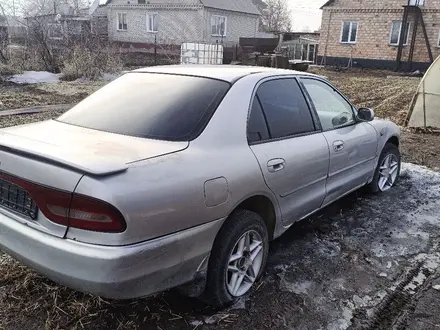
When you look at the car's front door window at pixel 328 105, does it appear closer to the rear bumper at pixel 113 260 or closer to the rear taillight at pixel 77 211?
the rear bumper at pixel 113 260

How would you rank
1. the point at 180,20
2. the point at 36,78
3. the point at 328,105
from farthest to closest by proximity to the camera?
the point at 180,20, the point at 36,78, the point at 328,105

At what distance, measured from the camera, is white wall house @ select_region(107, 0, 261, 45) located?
30.7m

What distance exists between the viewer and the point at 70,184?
6.83ft

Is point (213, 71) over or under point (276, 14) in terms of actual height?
under

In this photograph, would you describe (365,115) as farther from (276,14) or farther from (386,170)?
(276,14)

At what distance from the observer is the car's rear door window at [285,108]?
3164mm

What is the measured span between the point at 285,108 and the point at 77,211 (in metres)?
1.92

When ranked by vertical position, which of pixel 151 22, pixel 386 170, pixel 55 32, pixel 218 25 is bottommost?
pixel 386 170

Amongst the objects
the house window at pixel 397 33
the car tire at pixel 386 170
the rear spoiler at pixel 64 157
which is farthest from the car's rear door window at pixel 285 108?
the house window at pixel 397 33

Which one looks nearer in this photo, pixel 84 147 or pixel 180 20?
pixel 84 147

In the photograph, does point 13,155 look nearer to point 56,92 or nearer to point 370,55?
point 56,92

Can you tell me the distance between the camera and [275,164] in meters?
2.97

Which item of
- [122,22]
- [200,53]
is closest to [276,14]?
[122,22]

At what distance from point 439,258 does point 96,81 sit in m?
14.2
